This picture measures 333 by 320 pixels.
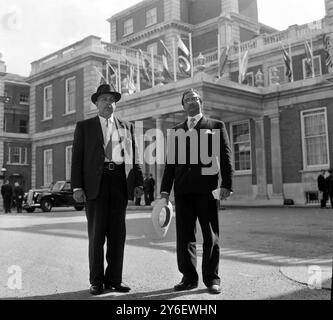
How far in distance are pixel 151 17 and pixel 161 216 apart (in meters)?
36.6

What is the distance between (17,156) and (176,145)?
37.4m

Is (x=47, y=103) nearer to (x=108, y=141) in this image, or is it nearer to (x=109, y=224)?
(x=108, y=141)

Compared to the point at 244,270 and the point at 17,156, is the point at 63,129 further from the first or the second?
the point at 244,270

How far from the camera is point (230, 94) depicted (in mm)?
20062

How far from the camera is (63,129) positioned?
103 ft

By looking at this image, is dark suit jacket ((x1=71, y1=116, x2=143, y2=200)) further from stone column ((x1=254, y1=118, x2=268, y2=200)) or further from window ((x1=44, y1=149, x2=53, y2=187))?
window ((x1=44, y1=149, x2=53, y2=187))

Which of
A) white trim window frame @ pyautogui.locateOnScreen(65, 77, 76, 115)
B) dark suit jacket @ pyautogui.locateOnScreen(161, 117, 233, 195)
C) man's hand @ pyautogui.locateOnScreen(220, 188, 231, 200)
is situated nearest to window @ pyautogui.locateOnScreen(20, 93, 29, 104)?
white trim window frame @ pyautogui.locateOnScreen(65, 77, 76, 115)

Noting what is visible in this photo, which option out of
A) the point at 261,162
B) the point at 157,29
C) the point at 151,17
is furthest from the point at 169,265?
the point at 151,17

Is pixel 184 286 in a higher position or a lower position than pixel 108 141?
lower

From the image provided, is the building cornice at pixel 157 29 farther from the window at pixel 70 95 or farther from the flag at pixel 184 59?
the flag at pixel 184 59

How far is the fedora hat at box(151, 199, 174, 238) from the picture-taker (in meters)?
4.24

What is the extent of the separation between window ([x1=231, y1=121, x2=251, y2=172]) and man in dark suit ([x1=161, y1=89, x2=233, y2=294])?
18.6 meters

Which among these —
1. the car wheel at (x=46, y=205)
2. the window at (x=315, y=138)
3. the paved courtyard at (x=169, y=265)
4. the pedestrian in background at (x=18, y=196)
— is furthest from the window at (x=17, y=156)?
the paved courtyard at (x=169, y=265)
